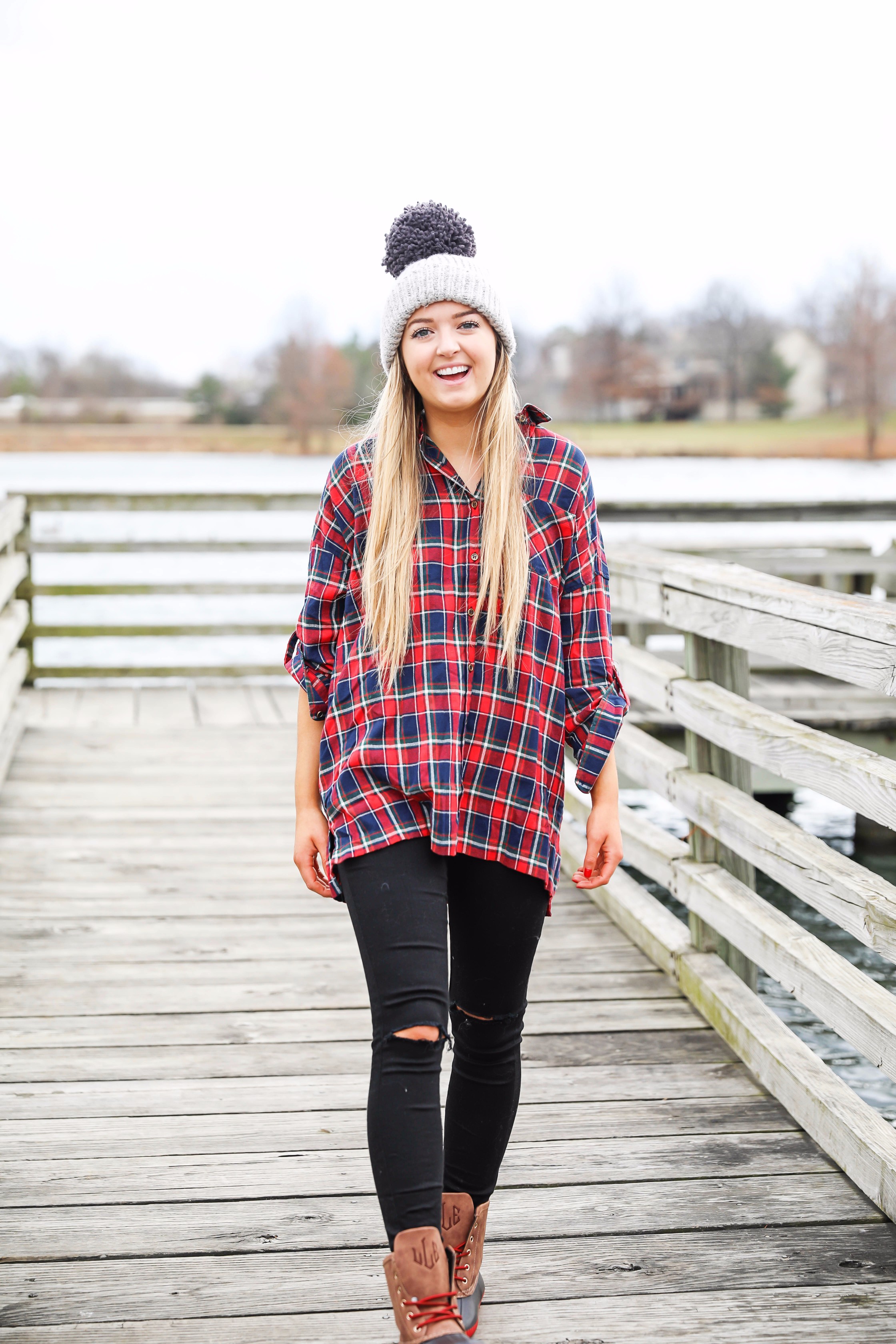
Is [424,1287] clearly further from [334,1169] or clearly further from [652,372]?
[652,372]

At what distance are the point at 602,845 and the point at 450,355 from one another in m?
0.66

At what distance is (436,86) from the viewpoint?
1179 inches

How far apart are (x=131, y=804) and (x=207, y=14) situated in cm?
4800

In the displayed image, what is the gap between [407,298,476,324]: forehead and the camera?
5.23 ft

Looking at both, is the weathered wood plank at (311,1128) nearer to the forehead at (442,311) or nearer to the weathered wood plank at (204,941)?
the weathered wood plank at (204,941)

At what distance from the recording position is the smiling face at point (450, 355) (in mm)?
1587

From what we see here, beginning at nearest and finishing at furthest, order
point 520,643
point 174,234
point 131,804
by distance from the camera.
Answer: point 520,643 < point 131,804 < point 174,234

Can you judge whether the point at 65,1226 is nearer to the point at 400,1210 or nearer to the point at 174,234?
the point at 400,1210

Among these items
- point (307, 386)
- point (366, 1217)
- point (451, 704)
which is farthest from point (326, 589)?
point (307, 386)

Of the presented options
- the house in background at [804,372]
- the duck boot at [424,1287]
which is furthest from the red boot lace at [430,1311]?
the house in background at [804,372]

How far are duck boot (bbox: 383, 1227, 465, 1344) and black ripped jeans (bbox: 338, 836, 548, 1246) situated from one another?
2cm

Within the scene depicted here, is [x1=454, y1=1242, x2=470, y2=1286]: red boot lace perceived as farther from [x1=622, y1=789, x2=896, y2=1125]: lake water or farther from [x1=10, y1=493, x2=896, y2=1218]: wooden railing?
[x1=622, y1=789, x2=896, y2=1125]: lake water

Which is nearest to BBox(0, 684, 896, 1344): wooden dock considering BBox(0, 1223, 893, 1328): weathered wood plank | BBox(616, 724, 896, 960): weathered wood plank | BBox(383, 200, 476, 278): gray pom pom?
BBox(0, 1223, 893, 1328): weathered wood plank

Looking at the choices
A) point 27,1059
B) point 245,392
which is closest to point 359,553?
point 27,1059
